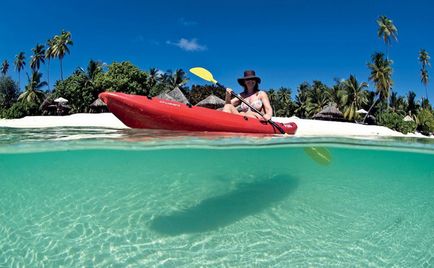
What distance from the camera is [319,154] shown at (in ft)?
35.7

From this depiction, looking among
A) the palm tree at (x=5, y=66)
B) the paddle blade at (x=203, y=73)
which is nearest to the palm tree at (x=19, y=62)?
the palm tree at (x=5, y=66)

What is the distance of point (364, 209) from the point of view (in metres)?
5.36

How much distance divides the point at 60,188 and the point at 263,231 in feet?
14.6

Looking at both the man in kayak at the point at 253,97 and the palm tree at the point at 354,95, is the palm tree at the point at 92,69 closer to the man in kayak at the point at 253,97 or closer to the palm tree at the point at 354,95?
the palm tree at the point at 354,95

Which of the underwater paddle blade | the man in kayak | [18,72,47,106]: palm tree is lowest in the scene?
the underwater paddle blade

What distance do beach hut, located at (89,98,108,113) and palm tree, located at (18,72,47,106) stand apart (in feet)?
27.0

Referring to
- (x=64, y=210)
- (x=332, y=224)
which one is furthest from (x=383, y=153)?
(x=64, y=210)

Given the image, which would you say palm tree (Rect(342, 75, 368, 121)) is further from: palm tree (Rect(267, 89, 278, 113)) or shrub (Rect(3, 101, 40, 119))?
shrub (Rect(3, 101, 40, 119))

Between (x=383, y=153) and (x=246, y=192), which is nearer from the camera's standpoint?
(x=246, y=192)

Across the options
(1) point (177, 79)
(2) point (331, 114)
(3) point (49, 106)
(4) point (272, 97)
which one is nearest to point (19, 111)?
(3) point (49, 106)

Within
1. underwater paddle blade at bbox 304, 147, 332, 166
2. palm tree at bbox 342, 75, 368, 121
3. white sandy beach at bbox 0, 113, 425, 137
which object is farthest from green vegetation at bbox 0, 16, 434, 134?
underwater paddle blade at bbox 304, 147, 332, 166

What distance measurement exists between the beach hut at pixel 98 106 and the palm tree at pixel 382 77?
29.3 m

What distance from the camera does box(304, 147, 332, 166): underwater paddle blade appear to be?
10.7m

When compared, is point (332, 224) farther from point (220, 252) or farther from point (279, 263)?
point (220, 252)
